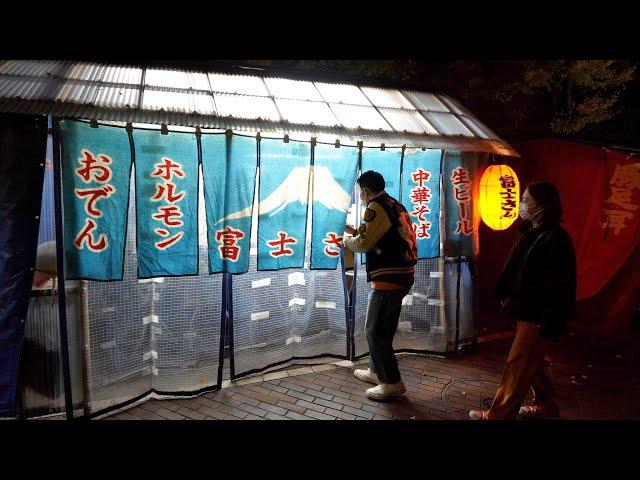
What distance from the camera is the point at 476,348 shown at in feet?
25.7

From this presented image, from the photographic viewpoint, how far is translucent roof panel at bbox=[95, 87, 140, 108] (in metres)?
4.66

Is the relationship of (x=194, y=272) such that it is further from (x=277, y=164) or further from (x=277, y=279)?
(x=277, y=164)

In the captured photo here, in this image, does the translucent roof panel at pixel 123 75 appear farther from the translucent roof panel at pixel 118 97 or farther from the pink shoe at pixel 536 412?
the pink shoe at pixel 536 412

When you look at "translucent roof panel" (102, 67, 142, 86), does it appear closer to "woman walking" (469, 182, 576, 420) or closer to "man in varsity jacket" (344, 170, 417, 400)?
"man in varsity jacket" (344, 170, 417, 400)

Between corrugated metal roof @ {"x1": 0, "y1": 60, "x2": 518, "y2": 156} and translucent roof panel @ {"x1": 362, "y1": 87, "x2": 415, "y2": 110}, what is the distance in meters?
0.02

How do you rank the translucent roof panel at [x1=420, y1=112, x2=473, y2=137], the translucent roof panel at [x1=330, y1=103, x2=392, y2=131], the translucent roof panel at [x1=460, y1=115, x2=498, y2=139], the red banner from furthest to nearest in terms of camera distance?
the red banner → the translucent roof panel at [x1=460, y1=115, x2=498, y2=139] → the translucent roof panel at [x1=420, y1=112, x2=473, y2=137] → the translucent roof panel at [x1=330, y1=103, x2=392, y2=131]

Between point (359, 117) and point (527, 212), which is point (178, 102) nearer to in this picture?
point (359, 117)

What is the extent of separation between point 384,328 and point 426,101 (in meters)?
4.71

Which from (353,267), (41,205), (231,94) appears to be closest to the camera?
(41,205)

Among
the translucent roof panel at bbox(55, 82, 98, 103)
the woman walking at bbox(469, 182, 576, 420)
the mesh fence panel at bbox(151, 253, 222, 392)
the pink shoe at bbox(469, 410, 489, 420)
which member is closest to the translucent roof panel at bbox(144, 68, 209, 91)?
the translucent roof panel at bbox(55, 82, 98, 103)

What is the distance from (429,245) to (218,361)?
4155 mm

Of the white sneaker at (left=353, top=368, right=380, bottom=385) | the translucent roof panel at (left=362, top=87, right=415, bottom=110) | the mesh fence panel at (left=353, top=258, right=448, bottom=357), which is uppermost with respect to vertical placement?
the translucent roof panel at (left=362, top=87, right=415, bottom=110)

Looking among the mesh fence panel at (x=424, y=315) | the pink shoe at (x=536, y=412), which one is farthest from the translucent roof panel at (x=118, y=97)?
the pink shoe at (x=536, y=412)

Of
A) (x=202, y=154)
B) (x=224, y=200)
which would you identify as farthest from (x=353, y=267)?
(x=202, y=154)
